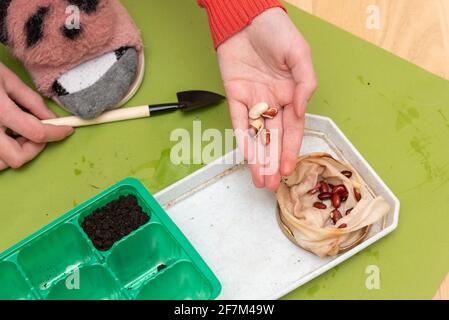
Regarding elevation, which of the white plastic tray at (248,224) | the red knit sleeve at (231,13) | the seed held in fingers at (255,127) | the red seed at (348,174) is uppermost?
the red knit sleeve at (231,13)

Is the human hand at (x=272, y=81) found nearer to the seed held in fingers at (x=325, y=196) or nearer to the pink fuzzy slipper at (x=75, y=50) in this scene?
the seed held in fingers at (x=325, y=196)

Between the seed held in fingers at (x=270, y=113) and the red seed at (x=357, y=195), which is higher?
the seed held in fingers at (x=270, y=113)

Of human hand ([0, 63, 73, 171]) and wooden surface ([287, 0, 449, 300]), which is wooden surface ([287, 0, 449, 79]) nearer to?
wooden surface ([287, 0, 449, 300])

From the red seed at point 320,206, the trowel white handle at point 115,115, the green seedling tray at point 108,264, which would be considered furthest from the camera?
the trowel white handle at point 115,115

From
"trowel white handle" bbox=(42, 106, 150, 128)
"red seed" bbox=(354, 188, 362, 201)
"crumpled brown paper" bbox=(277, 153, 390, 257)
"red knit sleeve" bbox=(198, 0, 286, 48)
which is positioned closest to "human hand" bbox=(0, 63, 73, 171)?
"trowel white handle" bbox=(42, 106, 150, 128)

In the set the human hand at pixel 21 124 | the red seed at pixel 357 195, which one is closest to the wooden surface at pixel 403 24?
the red seed at pixel 357 195

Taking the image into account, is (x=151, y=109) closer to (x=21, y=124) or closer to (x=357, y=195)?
(x=21, y=124)
